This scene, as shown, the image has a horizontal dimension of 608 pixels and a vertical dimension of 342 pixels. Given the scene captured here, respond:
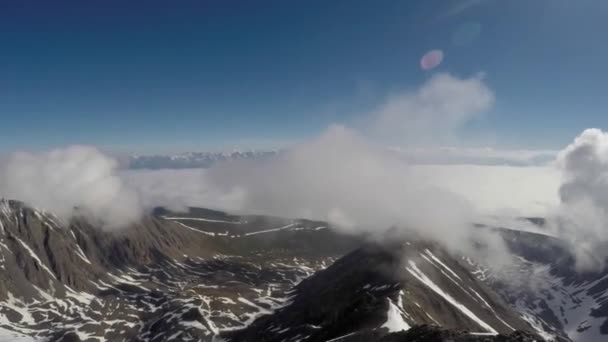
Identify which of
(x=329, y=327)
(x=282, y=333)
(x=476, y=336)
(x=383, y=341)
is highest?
(x=476, y=336)

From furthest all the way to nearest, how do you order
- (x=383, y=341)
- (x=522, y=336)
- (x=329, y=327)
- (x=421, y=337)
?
(x=329, y=327), (x=383, y=341), (x=421, y=337), (x=522, y=336)

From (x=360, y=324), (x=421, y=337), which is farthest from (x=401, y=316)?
(x=421, y=337)

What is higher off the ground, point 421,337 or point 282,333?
point 421,337

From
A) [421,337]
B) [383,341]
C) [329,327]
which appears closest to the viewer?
[421,337]

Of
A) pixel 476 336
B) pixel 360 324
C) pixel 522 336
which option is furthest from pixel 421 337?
pixel 360 324

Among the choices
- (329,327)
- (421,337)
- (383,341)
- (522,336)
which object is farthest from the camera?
(329,327)

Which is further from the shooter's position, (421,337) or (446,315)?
(446,315)

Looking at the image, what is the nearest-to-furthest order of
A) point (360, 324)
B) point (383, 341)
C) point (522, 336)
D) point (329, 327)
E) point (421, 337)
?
point (522, 336) < point (421, 337) < point (383, 341) < point (360, 324) < point (329, 327)

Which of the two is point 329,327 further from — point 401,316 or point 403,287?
point 403,287

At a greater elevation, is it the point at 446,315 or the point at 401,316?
the point at 401,316

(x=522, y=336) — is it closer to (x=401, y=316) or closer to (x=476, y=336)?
(x=476, y=336)
